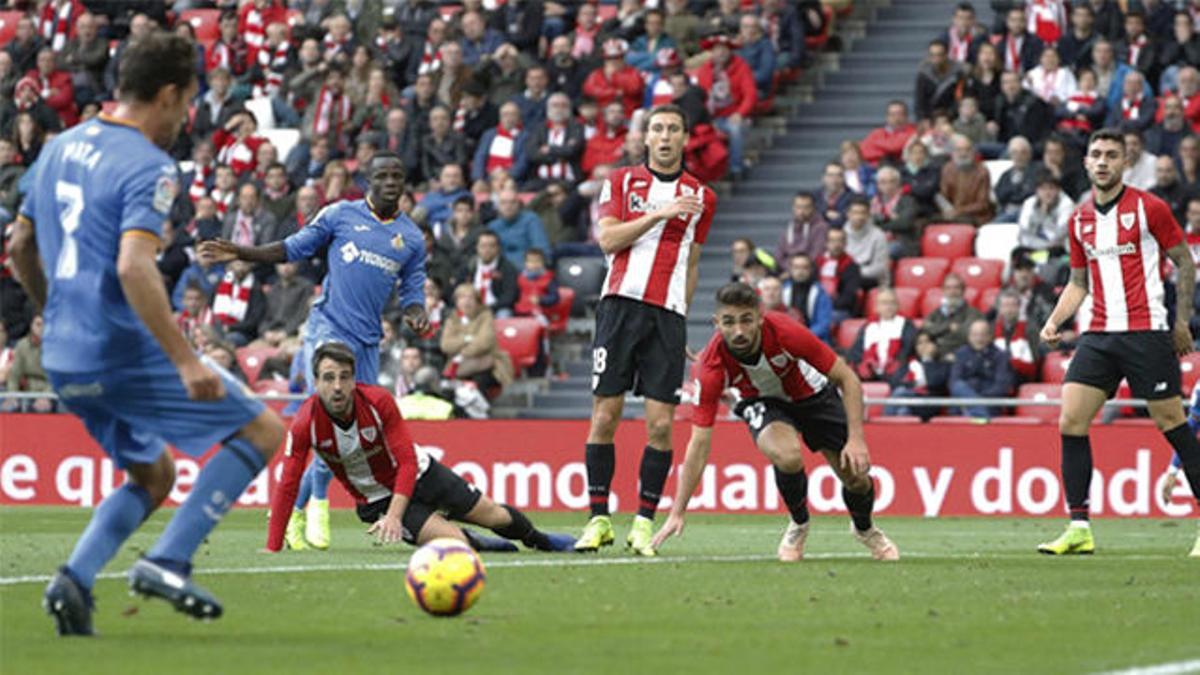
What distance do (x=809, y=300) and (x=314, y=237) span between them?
9203mm

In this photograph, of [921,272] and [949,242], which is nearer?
[921,272]

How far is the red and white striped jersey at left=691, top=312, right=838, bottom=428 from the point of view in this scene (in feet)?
38.2

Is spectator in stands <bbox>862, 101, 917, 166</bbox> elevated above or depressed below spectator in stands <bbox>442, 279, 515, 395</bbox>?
above

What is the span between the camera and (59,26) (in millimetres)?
31219

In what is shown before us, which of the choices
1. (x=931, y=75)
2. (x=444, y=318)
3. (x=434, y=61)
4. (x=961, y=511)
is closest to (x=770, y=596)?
(x=961, y=511)

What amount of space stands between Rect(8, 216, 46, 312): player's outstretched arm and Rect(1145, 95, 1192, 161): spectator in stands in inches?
649

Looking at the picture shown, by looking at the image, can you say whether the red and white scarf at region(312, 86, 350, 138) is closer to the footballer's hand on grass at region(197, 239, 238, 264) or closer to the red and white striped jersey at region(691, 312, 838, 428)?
the footballer's hand on grass at region(197, 239, 238, 264)

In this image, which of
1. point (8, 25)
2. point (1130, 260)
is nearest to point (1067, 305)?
point (1130, 260)

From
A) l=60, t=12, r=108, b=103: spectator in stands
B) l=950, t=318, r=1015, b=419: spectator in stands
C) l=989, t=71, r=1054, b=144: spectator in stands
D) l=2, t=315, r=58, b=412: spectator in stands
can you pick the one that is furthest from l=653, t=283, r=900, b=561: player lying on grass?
l=60, t=12, r=108, b=103: spectator in stands

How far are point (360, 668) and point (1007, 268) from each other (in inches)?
664

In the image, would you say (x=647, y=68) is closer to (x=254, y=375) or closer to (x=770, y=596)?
(x=254, y=375)

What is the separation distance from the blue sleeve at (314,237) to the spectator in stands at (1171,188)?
10.3 m

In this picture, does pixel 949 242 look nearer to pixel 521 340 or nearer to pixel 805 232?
pixel 805 232

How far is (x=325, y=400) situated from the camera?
1217 centimetres
